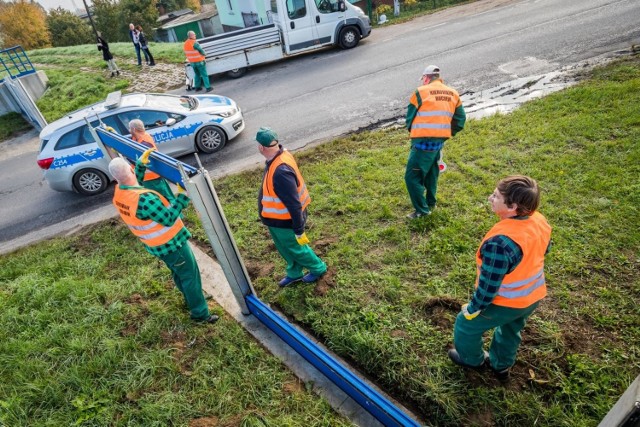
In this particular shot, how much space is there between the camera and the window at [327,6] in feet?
45.7

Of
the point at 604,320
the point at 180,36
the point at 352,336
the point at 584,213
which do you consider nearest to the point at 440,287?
the point at 352,336

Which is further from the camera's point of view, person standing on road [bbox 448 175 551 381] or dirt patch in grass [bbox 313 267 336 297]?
dirt patch in grass [bbox 313 267 336 297]

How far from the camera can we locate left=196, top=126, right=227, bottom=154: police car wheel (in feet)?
28.5

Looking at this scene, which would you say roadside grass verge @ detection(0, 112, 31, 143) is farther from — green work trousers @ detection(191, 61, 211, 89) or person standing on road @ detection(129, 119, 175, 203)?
person standing on road @ detection(129, 119, 175, 203)

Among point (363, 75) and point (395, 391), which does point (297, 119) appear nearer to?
point (363, 75)

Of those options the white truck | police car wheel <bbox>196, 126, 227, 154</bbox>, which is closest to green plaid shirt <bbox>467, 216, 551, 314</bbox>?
police car wheel <bbox>196, 126, 227, 154</bbox>

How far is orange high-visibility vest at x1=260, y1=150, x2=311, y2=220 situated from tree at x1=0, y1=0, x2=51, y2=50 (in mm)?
47120

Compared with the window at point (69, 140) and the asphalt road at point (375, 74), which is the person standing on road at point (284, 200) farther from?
the window at point (69, 140)

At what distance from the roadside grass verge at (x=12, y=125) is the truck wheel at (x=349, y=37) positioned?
1154cm

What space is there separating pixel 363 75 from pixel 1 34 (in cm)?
4504

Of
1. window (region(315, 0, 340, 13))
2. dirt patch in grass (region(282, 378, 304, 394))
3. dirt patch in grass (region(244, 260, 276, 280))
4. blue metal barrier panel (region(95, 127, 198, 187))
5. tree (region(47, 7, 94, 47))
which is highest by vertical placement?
tree (region(47, 7, 94, 47))

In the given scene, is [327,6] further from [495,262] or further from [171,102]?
[495,262]

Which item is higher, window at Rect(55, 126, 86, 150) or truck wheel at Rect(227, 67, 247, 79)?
window at Rect(55, 126, 86, 150)

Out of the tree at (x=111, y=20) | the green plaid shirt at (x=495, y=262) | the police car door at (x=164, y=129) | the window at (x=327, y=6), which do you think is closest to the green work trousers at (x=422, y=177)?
the green plaid shirt at (x=495, y=262)
